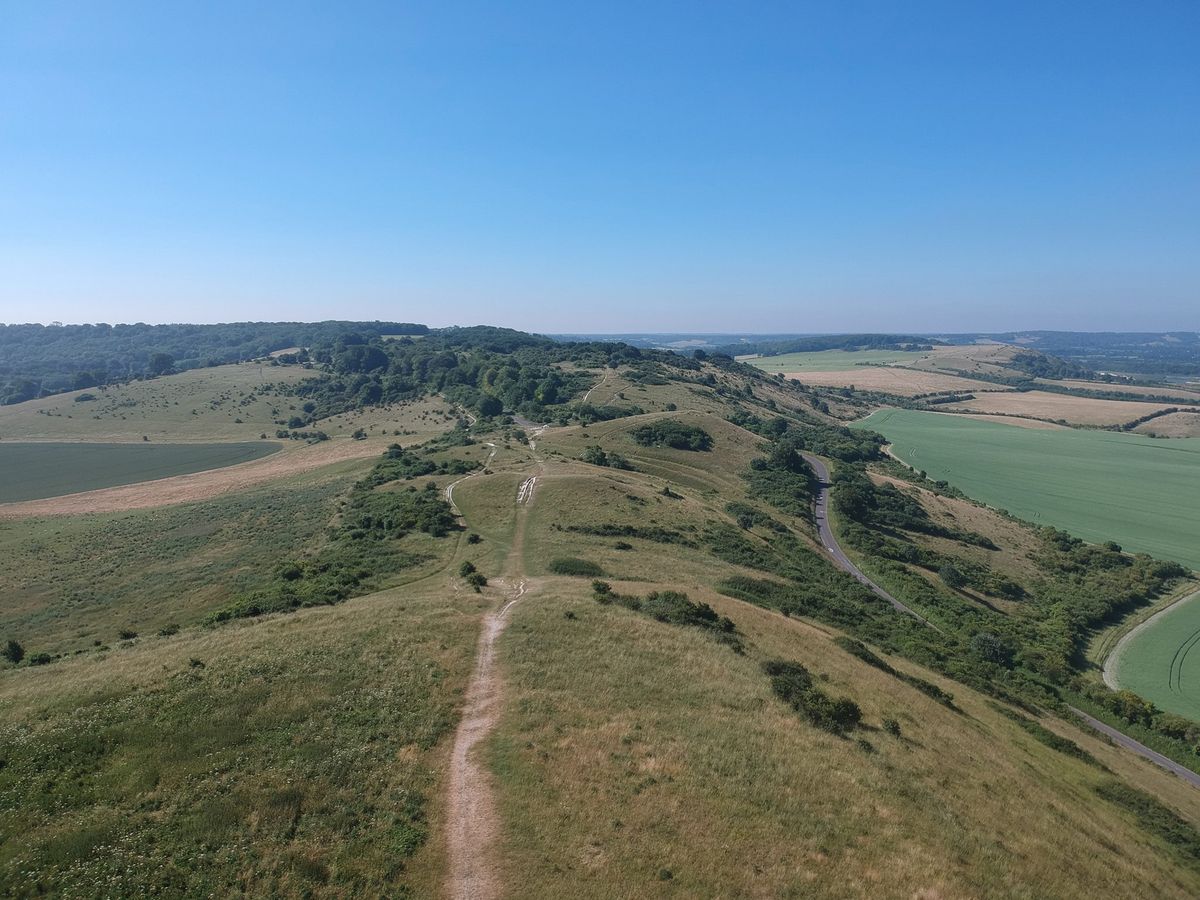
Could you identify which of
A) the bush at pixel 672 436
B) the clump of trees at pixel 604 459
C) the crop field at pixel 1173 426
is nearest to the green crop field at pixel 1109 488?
the crop field at pixel 1173 426

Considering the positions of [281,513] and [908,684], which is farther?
[281,513]

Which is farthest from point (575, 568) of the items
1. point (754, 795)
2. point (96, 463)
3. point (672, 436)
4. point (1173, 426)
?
point (1173, 426)

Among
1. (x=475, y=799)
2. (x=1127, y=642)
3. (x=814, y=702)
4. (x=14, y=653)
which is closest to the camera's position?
(x=475, y=799)

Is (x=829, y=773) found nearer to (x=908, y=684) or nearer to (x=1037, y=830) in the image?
(x=1037, y=830)

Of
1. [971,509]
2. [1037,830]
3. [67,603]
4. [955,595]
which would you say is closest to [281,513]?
[67,603]

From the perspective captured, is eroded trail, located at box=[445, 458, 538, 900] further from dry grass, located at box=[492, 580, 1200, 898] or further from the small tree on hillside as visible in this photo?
the small tree on hillside

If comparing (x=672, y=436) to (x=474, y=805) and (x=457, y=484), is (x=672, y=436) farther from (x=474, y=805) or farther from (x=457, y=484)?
(x=474, y=805)
